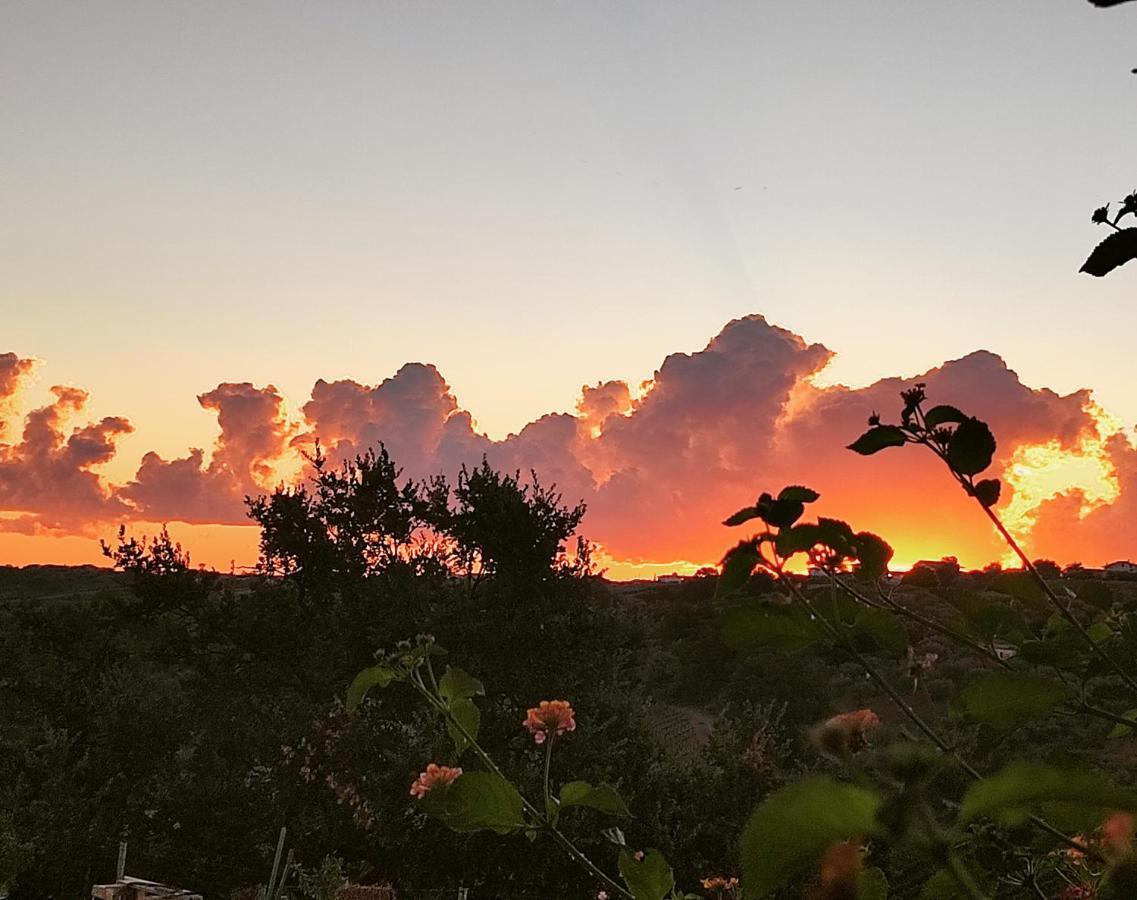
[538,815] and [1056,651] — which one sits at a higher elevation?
[1056,651]

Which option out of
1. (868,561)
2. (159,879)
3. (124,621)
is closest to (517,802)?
(868,561)

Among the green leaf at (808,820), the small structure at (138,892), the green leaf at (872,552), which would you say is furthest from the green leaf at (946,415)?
the small structure at (138,892)

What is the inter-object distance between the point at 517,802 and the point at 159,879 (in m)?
14.4

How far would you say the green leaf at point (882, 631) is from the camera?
0.88 metres

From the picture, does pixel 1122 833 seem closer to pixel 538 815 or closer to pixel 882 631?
→ pixel 882 631

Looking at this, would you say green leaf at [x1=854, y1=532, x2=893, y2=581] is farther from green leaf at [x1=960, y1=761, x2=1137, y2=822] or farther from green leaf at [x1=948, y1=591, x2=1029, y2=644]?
green leaf at [x1=960, y1=761, x2=1137, y2=822]

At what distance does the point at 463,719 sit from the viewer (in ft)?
5.45

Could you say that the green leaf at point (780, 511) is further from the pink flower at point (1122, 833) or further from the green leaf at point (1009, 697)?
the pink flower at point (1122, 833)

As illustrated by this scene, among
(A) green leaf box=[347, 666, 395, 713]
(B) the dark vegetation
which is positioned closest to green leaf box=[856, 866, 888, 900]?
(A) green leaf box=[347, 666, 395, 713]

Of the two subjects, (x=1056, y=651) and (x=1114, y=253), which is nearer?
(x=1114, y=253)

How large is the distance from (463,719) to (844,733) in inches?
35.7

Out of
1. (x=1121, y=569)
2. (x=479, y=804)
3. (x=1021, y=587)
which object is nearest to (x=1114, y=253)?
(x=1021, y=587)

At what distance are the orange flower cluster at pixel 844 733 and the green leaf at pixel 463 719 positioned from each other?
0.85 metres

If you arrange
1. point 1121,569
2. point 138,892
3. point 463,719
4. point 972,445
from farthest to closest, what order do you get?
point 1121,569 < point 138,892 < point 463,719 < point 972,445
